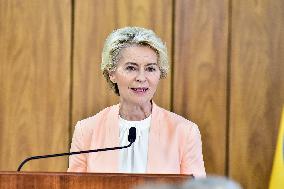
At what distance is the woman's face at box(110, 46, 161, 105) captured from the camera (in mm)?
1392

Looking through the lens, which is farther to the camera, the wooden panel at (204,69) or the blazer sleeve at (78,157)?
the wooden panel at (204,69)

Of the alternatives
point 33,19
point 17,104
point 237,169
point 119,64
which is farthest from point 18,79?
point 237,169

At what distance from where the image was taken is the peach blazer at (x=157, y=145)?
1391 mm

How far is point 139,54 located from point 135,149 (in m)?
0.25

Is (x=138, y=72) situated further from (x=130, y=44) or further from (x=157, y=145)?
(x=157, y=145)

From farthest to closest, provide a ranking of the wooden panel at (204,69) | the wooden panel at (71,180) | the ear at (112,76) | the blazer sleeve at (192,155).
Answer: the wooden panel at (204,69)
the ear at (112,76)
the blazer sleeve at (192,155)
the wooden panel at (71,180)

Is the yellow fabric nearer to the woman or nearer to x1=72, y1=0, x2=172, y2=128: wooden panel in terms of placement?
the woman

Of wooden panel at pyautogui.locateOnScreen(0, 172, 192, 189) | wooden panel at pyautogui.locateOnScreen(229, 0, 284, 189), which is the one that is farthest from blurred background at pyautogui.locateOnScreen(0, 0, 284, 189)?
wooden panel at pyautogui.locateOnScreen(0, 172, 192, 189)

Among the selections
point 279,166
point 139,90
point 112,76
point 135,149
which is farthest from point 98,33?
point 279,166

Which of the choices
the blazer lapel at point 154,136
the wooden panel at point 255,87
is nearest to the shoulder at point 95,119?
the blazer lapel at point 154,136

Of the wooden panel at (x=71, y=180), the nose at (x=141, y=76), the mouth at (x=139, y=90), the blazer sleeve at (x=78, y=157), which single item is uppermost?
the nose at (x=141, y=76)

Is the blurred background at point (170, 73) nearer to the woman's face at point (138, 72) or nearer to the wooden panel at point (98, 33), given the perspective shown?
the wooden panel at point (98, 33)

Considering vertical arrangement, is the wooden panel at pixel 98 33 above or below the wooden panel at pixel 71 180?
above

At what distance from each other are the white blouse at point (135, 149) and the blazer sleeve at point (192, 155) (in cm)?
10
